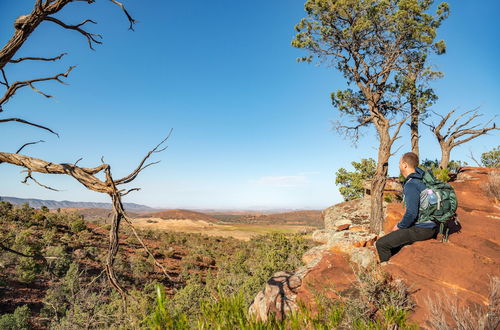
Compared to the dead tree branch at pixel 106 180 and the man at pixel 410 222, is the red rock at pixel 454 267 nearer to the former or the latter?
the man at pixel 410 222

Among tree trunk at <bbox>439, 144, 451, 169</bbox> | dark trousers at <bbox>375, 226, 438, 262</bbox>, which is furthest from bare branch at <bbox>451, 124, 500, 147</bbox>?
dark trousers at <bbox>375, 226, 438, 262</bbox>

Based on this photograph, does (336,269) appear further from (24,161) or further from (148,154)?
(24,161)

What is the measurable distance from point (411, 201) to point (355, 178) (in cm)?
1278

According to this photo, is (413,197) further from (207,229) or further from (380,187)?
(207,229)

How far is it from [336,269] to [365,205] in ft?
26.2

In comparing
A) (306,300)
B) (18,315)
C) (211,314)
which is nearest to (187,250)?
(18,315)

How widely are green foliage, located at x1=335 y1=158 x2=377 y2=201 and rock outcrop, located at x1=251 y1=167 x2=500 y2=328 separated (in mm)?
9215

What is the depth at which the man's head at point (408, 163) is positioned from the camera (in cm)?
457

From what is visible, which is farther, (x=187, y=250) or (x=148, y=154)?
(x=187, y=250)

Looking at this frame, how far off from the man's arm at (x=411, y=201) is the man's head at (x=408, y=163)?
279 mm

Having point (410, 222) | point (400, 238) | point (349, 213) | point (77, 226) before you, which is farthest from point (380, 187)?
point (77, 226)

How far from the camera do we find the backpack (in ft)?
14.0

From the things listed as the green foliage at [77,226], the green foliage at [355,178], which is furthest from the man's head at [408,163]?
the green foliage at [77,226]

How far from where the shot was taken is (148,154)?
171cm
